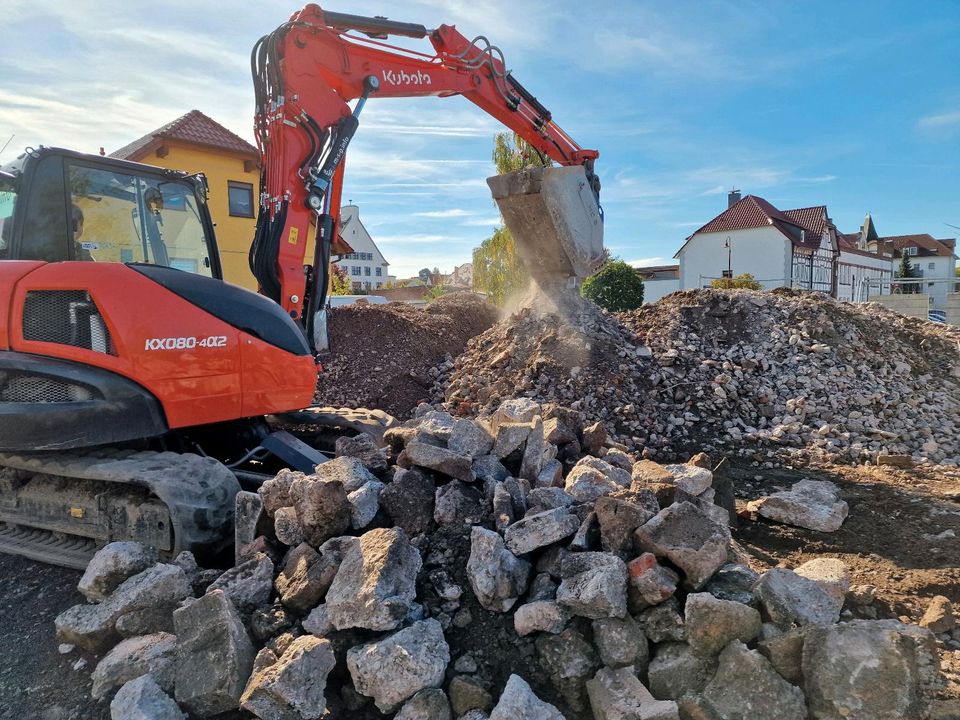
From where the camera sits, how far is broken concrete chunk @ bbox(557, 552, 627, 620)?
2.27 m

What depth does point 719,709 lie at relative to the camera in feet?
6.76

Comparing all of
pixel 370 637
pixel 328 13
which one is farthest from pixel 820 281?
pixel 370 637

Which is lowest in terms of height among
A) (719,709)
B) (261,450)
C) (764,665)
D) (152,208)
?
(719,709)

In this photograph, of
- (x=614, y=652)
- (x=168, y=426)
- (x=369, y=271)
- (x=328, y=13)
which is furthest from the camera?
(x=369, y=271)

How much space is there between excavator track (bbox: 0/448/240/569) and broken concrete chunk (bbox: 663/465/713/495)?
2.37m

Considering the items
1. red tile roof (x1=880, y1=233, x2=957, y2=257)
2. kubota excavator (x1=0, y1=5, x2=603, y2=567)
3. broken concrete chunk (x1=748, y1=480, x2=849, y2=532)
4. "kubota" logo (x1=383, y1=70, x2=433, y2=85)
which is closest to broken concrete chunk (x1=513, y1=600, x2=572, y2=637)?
kubota excavator (x1=0, y1=5, x2=603, y2=567)

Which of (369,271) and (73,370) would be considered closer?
(73,370)

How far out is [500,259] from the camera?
17984 mm

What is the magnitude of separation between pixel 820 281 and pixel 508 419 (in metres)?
33.2

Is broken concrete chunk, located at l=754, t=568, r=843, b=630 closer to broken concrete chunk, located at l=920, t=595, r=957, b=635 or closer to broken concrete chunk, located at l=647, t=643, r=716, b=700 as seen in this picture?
broken concrete chunk, located at l=647, t=643, r=716, b=700

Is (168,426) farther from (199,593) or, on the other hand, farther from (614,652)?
(614,652)

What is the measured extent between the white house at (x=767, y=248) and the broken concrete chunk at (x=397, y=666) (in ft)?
97.4

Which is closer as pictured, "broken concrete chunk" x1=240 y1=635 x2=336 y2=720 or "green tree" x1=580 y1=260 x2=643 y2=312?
"broken concrete chunk" x1=240 y1=635 x2=336 y2=720

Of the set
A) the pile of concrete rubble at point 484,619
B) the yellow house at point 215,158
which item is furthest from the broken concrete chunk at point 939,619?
the yellow house at point 215,158
